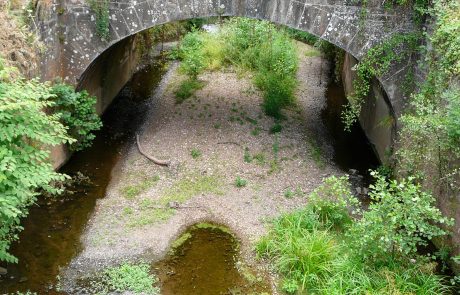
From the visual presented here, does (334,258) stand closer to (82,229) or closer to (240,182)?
(240,182)

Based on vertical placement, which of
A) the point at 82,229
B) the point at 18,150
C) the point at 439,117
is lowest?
the point at 82,229

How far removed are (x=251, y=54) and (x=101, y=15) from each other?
7.12 meters

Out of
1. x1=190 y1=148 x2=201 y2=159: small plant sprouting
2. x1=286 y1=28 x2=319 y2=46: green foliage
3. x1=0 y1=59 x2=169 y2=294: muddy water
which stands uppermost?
x1=286 y1=28 x2=319 y2=46: green foliage

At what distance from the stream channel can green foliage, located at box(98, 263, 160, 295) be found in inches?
8.5

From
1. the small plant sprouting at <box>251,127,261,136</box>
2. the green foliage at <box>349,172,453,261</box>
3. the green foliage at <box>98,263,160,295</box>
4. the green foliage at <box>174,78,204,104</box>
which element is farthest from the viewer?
the green foliage at <box>174,78,204,104</box>

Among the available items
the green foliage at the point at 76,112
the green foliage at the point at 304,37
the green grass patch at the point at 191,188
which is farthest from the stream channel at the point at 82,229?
the green foliage at the point at 304,37

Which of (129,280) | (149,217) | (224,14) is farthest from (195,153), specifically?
(129,280)

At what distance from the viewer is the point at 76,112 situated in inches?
437

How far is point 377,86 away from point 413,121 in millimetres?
4349

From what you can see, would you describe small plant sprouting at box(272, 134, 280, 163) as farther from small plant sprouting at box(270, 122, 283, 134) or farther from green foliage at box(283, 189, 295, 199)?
green foliage at box(283, 189, 295, 199)

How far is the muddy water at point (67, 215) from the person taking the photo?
840 centimetres

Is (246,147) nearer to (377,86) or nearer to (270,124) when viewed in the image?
(270,124)

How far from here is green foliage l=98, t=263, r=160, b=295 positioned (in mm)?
8258

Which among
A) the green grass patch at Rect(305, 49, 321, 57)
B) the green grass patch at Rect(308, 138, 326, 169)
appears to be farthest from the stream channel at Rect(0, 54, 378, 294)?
the green grass patch at Rect(305, 49, 321, 57)
